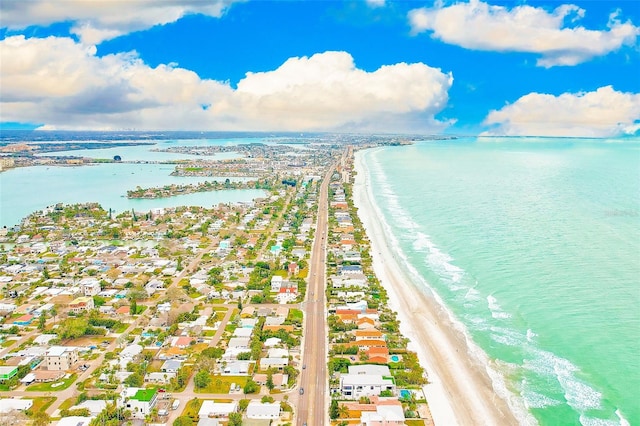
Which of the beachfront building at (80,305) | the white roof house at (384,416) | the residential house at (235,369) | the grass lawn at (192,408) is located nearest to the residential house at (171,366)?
the residential house at (235,369)

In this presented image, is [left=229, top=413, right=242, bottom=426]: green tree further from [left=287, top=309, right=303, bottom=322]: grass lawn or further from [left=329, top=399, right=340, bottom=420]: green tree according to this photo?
[left=287, top=309, right=303, bottom=322]: grass lawn

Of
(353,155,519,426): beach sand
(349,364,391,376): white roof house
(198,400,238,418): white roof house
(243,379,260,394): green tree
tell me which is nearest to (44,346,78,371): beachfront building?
(198,400,238,418): white roof house

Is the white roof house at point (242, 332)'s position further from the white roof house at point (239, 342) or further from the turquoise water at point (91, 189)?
the turquoise water at point (91, 189)

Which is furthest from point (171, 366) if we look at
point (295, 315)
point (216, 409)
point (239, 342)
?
point (295, 315)

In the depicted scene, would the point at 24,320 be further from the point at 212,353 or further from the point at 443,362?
the point at 443,362

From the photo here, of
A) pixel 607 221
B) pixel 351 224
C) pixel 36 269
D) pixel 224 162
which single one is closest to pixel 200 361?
pixel 36 269
